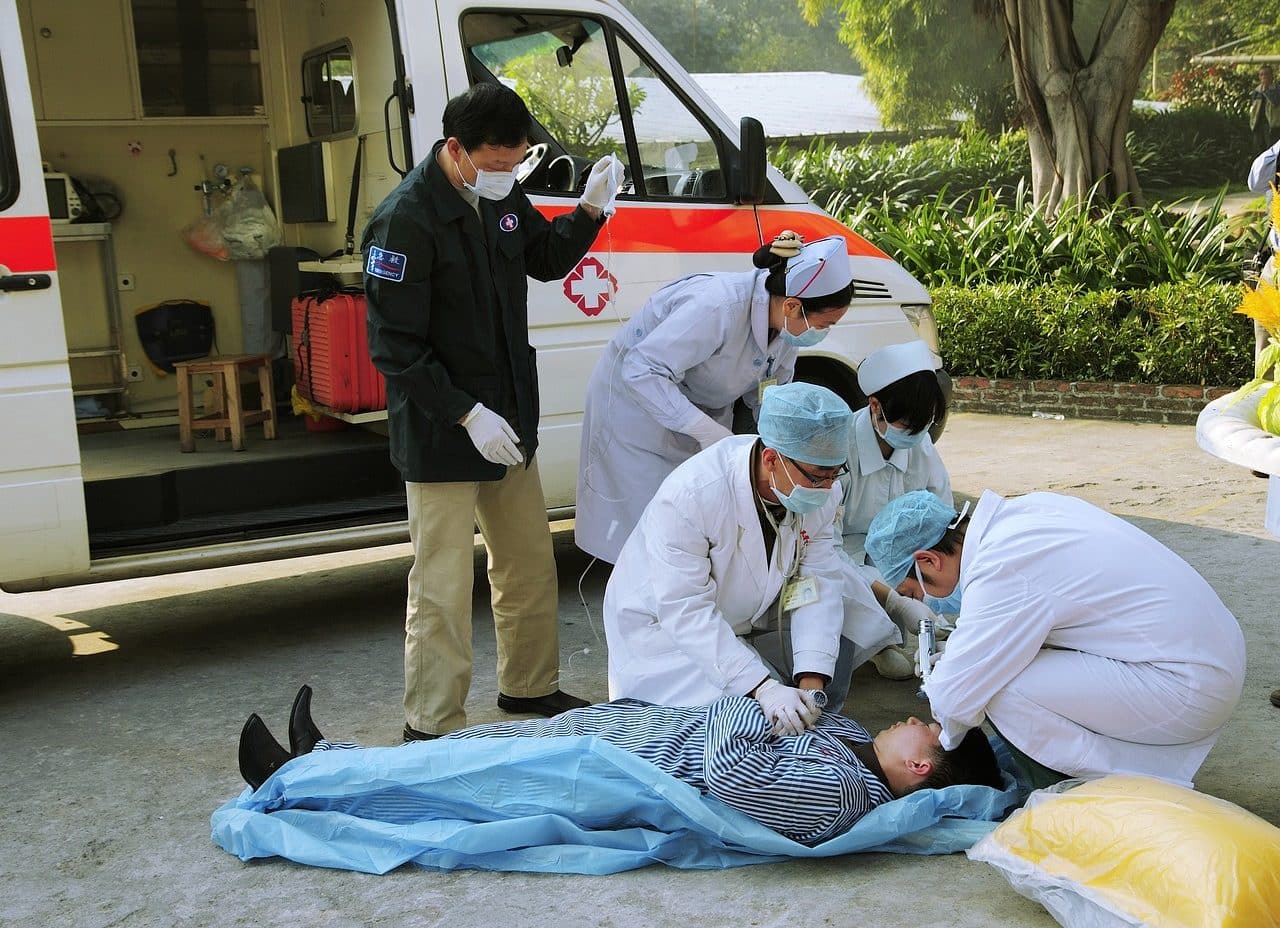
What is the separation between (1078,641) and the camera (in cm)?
323

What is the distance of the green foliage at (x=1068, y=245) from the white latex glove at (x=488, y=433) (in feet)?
22.9

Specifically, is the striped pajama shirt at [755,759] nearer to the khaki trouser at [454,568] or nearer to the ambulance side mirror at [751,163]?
the khaki trouser at [454,568]

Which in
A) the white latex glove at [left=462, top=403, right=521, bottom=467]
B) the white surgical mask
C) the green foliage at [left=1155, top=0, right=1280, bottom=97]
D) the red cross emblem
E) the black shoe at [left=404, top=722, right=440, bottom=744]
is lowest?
the black shoe at [left=404, top=722, right=440, bottom=744]

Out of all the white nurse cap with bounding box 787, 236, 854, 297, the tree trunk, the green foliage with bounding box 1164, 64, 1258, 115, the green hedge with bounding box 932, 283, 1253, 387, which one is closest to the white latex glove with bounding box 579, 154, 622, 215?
the white nurse cap with bounding box 787, 236, 854, 297

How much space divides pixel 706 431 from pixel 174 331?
3.05 meters

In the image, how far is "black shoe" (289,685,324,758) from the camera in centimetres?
390

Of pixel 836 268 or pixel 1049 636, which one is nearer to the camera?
pixel 1049 636

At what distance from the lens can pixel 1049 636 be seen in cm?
325

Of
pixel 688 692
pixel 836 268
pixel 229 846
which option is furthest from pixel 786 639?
pixel 229 846

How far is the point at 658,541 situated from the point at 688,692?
1.36 ft

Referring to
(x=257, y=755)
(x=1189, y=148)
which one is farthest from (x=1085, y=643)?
(x=1189, y=148)

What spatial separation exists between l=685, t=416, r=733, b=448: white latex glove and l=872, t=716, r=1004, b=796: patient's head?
1.27 m

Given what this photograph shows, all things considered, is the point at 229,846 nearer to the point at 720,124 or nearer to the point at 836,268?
the point at 836,268

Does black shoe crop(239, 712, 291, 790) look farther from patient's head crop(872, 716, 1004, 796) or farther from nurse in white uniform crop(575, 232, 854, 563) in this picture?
patient's head crop(872, 716, 1004, 796)
